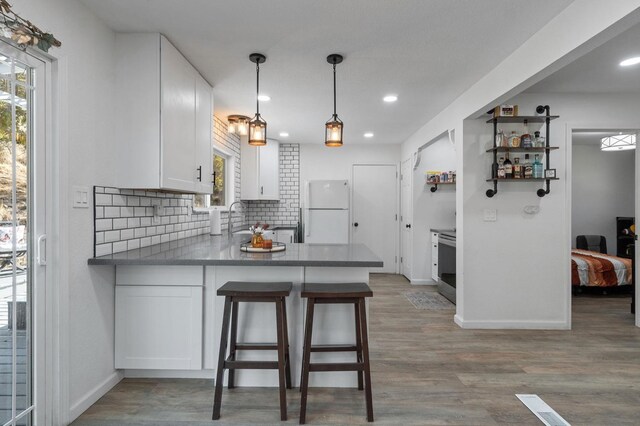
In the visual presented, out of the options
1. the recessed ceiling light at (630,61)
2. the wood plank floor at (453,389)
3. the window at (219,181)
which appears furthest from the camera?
the window at (219,181)

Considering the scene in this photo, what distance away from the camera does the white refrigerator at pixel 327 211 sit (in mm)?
5320

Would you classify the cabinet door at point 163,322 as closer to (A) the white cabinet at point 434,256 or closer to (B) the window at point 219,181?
(B) the window at point 219,181

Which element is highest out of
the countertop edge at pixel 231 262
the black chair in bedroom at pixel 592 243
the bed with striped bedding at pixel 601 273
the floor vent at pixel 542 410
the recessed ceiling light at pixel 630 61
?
the recessed ceiling light at pixel 630 61

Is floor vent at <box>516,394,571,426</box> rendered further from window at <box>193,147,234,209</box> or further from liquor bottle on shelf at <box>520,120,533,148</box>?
window at <box>193,147,234,209</box>

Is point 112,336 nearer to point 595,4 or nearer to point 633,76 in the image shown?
point 595,4

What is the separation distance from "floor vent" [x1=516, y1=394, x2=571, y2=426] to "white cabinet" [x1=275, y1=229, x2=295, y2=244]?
3.37 metres

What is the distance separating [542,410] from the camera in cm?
195

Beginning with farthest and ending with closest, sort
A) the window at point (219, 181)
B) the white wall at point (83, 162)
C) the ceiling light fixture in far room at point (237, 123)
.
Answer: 1. the window at point (219, 181)
2. the ceiling light fixture in far room at point (237, 123)
3. the white wall at point (83, 162)

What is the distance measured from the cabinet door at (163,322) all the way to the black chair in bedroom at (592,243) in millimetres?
6556

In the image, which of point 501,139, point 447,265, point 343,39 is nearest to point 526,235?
point 501,139

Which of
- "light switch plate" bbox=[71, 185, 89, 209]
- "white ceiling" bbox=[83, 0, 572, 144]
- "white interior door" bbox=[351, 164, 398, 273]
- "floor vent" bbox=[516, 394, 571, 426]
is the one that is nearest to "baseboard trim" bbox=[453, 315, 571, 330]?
"floor vent" bbox=[516, 394, 571, 426]

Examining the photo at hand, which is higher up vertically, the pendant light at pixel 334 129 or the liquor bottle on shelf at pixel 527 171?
the pendant light at pixel 334 129

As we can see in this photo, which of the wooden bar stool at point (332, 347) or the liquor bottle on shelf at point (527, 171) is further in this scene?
the liquor bottle on shelf at point (527, 171)

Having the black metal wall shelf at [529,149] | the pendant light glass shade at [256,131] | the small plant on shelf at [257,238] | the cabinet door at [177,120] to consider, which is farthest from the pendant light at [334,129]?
the black metal wall shelf at [529,149]
